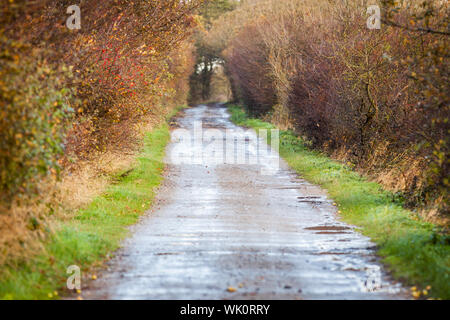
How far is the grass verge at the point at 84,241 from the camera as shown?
23.5ft

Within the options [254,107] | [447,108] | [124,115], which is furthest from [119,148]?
[254,107]

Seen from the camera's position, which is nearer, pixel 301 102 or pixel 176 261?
pixel 176 261

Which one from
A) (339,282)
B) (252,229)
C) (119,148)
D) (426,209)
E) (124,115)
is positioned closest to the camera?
(339,282)

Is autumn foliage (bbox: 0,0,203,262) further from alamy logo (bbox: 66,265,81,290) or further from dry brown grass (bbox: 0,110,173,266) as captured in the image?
alamy logo (bbox: 66,265,81,290)

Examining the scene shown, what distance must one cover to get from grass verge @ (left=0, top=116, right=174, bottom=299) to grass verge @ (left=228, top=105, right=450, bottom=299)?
419cm

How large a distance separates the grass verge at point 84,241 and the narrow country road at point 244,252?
313mm

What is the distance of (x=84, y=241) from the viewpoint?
9.08 meters

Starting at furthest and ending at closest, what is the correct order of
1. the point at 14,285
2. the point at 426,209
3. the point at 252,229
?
1. the point at 426,209
2. the point at 252,229
3. the point at 14,285

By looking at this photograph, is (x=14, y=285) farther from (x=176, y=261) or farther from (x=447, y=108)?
(x=447, y=108)

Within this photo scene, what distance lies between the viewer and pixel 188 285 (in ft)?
24.3

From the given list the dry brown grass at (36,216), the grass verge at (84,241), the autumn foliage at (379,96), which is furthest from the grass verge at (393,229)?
the dry brown grass at (36,216)

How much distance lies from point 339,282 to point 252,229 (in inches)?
139

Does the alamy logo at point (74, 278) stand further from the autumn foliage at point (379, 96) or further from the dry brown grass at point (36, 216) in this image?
the autumn foliage at point (379, 96)

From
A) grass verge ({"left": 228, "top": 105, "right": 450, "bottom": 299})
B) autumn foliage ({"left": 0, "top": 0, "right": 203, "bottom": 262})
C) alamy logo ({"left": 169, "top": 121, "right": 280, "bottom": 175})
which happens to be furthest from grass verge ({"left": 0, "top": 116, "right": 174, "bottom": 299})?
alamy logo ({"left": 169, "top": 121, "right": 280, "bottom": 175})
